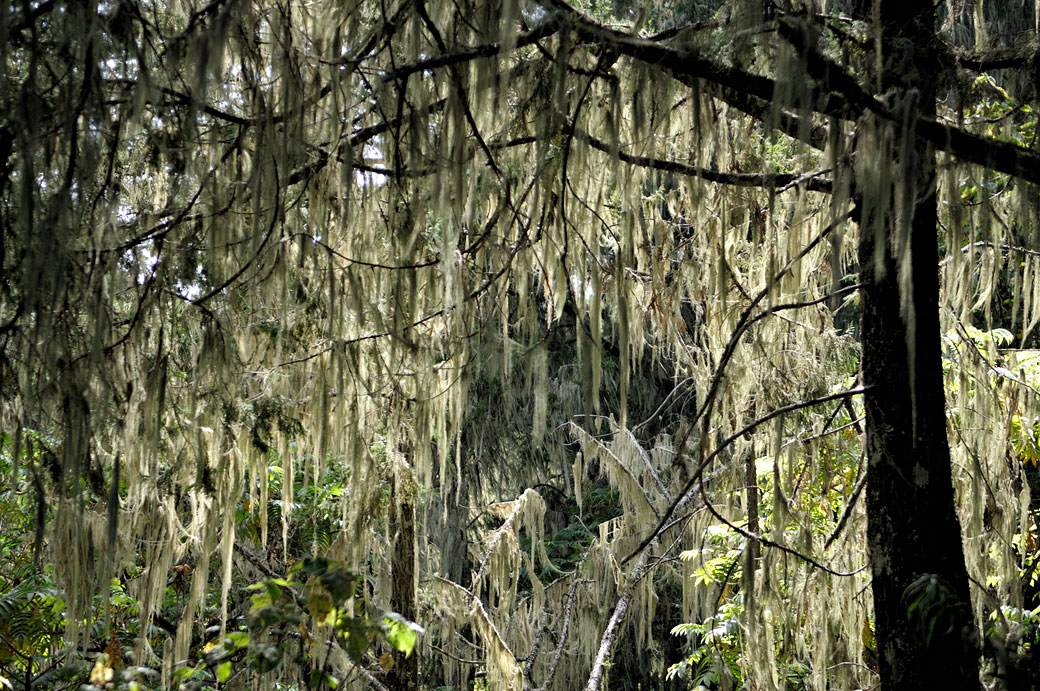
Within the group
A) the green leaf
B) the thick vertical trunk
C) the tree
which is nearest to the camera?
the tree

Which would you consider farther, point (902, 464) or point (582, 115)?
point (582, 115)

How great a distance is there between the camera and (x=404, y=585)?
419 centimetres

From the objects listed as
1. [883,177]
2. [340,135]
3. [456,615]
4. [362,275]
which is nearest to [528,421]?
[456,615]

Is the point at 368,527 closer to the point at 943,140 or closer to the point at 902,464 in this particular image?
the point at 902,464

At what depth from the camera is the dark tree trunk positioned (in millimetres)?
2150

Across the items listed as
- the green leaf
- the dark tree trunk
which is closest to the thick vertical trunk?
the green leaf

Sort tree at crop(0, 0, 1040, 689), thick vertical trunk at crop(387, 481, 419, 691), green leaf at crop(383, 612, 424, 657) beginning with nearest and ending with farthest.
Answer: tree at crop(0, 0, 1040, 689) → green leaf at crop(383, 612, 424, 657) → thick vertical trunk at crop(387, 481, 419, 691)

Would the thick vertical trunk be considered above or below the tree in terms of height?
below

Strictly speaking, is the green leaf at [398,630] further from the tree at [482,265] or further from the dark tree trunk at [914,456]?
the dark tree trunk at [914,456]

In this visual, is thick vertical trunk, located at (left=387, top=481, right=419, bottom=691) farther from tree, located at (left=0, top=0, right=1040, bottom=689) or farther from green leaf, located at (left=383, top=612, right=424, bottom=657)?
green leaf, located at (left=383, top=612, right=424, bottom=657)

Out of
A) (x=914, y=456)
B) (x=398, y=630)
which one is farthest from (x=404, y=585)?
(x=914, y=456)

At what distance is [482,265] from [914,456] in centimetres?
144

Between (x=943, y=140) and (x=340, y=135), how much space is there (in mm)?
1541

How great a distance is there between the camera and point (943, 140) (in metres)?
2.03
